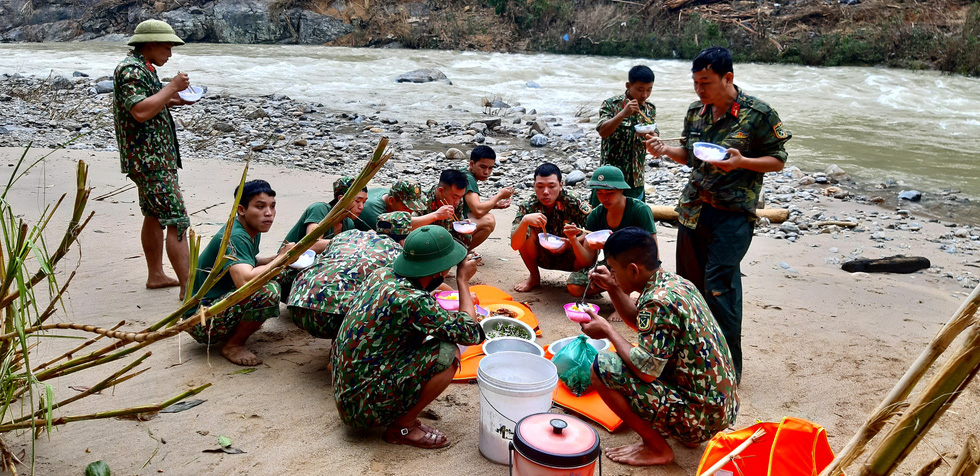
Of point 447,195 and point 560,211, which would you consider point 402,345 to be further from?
point 560,211

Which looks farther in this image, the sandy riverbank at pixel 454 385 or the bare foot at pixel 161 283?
the bare foot at pixel 161 283

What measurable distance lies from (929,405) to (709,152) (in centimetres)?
245

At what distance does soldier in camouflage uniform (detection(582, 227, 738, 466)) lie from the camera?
255 cm

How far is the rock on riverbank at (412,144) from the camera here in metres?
6.68

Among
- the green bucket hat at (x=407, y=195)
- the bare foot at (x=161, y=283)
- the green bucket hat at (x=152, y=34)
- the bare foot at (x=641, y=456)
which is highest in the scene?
the green bucket hat at (x=152, y=34)

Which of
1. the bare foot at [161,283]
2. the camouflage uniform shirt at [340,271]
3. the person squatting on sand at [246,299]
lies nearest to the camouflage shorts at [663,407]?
the camouflage uniform shirt at [340,271]

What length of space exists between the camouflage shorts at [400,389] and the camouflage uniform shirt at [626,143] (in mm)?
2938

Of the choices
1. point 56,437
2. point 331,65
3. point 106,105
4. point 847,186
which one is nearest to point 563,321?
point 56,437

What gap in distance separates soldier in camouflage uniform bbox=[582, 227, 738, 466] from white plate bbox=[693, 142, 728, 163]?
0.77m

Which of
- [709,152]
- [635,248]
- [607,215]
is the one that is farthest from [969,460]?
[607,215]

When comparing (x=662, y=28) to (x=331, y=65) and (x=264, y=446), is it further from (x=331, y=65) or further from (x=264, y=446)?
(x=264, y=446)

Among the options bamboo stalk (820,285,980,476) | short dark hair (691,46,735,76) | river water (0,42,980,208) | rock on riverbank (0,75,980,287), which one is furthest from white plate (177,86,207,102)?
river water (0,42,980,208)

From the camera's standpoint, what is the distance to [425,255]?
9.07ft

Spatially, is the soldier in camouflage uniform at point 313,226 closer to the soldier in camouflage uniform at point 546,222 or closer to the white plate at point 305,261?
the white plate at point 305,261
